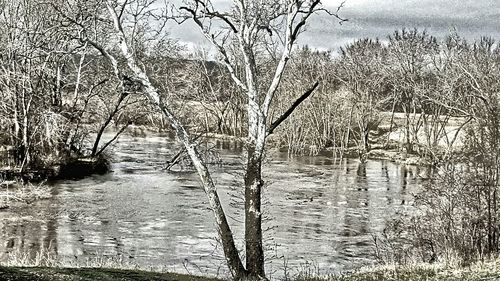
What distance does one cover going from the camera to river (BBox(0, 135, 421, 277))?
2089 cm

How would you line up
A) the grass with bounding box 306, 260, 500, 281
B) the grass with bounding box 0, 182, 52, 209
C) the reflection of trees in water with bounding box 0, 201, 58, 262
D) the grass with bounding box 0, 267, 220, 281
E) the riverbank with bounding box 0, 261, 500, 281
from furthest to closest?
the grass with bounding box 0, 182, 52, 209, the reflection of trees in water with bounding box 0, 201, 58, 262, the grass with bounding box 306, 260, 500, 281, the riverbank with bounding box 0, 261, 500, 281, the grass with bounding box 0, 267, 220, 281

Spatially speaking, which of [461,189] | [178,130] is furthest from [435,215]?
[178,130]

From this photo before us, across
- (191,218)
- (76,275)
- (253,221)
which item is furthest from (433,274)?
(191,218)

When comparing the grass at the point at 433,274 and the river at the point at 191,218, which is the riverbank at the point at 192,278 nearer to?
the grass at the point at 433,274

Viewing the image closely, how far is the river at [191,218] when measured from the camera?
2089cm

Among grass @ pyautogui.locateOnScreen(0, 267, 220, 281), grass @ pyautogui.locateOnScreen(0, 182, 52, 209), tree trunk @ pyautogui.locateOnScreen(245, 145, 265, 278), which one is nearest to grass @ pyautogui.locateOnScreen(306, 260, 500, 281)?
tree trunk @ pyautogui.locateOnScreen(245, 145, 265, 278)

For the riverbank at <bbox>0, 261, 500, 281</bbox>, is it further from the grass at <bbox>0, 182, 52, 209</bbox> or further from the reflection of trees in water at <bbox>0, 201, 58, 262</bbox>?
the grass at <bbox>0, 182, 52, 209</bbox>

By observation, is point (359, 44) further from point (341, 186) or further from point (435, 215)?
point (435, 215)

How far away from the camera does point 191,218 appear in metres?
27.2

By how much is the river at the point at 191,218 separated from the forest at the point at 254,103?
77.1 inches

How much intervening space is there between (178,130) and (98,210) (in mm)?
13669

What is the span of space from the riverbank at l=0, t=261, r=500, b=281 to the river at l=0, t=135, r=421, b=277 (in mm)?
4340

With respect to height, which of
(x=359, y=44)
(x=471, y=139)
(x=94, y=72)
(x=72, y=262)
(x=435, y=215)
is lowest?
(x=72, y=262)

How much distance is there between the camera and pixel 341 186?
123 ft
